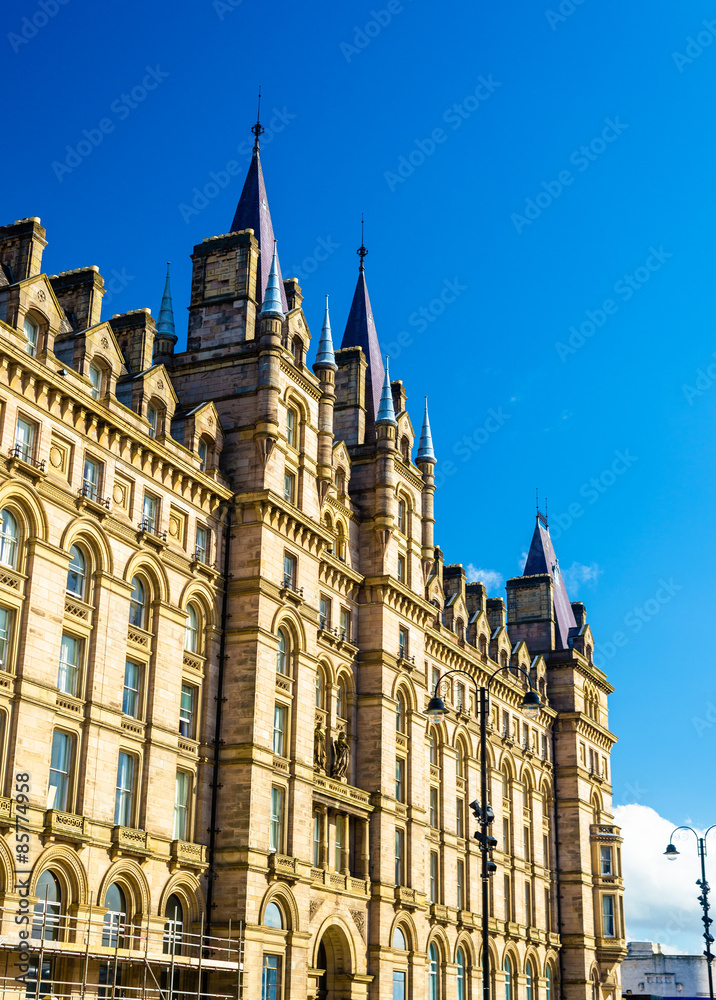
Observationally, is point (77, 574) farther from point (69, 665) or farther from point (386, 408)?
point (386, 408)

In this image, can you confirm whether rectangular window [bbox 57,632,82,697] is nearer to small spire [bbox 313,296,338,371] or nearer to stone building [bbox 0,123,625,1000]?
stone building [bbox 0,123,625,1000]

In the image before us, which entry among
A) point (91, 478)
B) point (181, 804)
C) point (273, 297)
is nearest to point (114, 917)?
point (181, 804)

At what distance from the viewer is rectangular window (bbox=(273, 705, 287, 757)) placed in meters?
→ 50.2

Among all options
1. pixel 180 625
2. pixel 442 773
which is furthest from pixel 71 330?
pixel 442 773

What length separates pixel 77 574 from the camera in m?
41.9

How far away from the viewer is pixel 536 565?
98438 millimetres

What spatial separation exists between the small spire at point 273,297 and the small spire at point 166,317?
5581 mm

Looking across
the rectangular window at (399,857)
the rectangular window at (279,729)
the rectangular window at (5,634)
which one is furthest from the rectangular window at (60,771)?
the rectangular window at (399,857)

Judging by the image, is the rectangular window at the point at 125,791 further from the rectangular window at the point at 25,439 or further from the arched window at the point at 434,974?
the arched window at the point at 434,974

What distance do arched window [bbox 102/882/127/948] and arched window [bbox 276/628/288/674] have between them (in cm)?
1231

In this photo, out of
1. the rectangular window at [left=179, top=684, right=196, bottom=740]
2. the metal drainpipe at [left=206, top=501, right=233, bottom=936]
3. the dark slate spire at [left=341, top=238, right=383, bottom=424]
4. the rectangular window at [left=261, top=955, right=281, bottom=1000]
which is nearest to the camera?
the metal drainpipe at [left=206, top=501, right=233, bottom=936]

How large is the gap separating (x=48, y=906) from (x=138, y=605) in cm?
1106

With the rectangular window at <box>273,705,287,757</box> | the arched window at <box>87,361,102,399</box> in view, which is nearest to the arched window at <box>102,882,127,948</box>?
the rectangular window at <box>273,705,287,757</box>

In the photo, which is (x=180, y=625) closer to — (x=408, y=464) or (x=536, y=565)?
(x=408, y=464)
